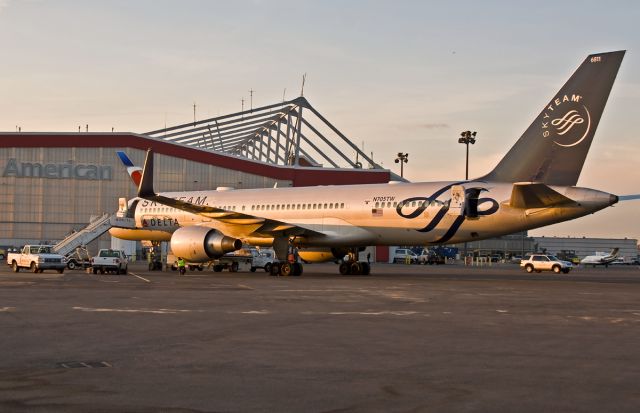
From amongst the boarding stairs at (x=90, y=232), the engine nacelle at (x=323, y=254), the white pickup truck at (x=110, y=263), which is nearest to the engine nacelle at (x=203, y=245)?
the white pickup truck at (x=110, y=263)

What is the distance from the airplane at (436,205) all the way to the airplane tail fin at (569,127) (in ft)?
0.13

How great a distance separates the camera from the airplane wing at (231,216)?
38438 mm

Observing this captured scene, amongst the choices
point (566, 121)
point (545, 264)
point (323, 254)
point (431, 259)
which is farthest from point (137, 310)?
point (431, 259)

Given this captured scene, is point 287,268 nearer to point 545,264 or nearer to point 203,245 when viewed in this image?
point 203,245

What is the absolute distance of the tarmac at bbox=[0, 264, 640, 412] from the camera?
28.9ft

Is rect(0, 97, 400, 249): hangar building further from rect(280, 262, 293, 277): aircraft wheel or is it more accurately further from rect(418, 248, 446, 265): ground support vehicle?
rect(280, 262, 293, 277): aircraft wheel

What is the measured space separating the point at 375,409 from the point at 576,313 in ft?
42.4

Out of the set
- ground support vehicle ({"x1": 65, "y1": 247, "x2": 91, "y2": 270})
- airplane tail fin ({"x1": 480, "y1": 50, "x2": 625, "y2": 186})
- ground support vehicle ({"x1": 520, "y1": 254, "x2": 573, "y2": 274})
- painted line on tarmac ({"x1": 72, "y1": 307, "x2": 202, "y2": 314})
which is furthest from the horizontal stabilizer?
ground support vehicle ({"x1": 520, "y1": 254, "x2": 573, "y2": 274})

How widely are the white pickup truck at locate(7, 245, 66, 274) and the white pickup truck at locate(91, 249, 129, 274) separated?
1696mm

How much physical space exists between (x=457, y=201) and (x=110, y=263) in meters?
18.8

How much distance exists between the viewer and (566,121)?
33125mm

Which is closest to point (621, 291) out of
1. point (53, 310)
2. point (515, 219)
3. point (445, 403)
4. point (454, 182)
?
point (515, 219)

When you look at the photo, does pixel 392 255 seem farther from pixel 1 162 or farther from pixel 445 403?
pixel 445 403

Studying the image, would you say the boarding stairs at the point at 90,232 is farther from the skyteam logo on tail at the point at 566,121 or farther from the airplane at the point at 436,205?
the skyteam logo on tail at the point at 566,121
